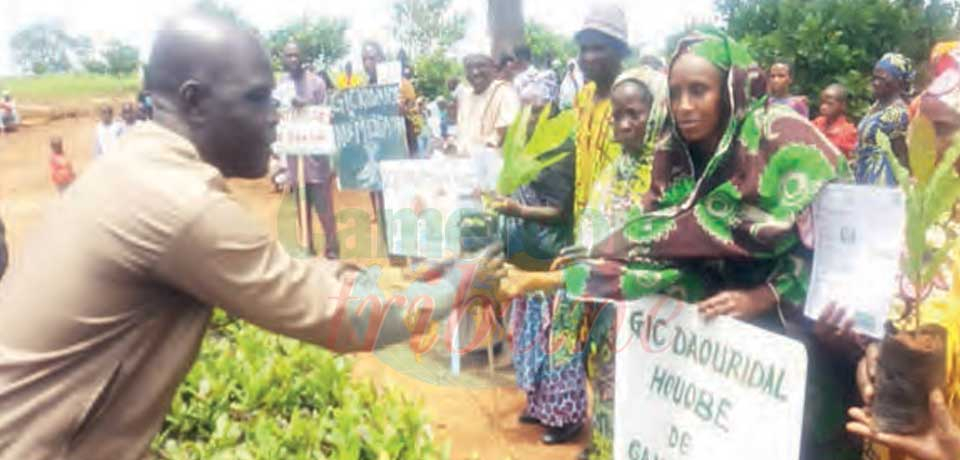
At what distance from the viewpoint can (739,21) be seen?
998cm

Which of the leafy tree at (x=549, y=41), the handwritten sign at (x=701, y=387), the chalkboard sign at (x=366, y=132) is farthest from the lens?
the leafy tree at (x=549, y=41)

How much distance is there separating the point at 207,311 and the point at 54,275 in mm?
320

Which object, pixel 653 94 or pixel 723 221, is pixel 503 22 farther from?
pixel 723 221

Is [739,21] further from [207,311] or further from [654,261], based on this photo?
[207,311]

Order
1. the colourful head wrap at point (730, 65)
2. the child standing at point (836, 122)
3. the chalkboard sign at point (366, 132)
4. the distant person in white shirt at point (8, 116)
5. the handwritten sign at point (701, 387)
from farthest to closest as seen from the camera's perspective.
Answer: the distant person in white shirt at point (8, 116)
the child standing at point (836, 122)
the chalkboard sign at point (366, 132)
the colourful head wrap at point (730, 65)
the handwritten sign at point (701, 387)

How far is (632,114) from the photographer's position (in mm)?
2906

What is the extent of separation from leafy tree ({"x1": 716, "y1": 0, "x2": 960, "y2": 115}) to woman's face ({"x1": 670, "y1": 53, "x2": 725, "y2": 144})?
23.7 feet

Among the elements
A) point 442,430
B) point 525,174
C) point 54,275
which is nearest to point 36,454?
point 54,275

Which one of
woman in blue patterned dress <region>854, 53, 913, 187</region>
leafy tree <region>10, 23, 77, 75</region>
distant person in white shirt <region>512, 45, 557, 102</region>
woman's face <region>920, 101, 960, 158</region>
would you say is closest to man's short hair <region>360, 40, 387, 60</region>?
distant person in white shirt <region>512, 45, 557, 102</region>

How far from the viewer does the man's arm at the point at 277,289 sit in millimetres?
1663

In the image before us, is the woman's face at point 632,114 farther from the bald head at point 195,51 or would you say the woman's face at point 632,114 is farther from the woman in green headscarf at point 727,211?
the bald head at point 195,51

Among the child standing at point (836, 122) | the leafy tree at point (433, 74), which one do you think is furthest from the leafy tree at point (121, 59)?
the child standing at point (836, 122)

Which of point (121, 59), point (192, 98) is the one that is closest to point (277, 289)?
point (192, 98)

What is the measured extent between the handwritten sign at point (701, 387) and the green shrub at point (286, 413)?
28.2 inches
